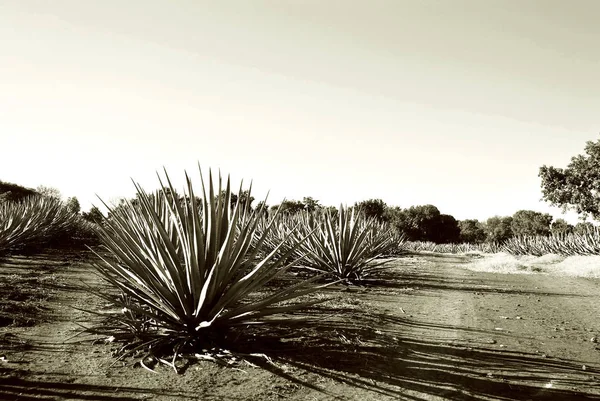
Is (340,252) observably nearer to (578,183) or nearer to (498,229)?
(578,183)

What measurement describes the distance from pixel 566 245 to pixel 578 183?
12.2 m

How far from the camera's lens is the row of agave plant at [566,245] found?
22281mm

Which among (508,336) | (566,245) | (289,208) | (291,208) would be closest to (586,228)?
(566,245)

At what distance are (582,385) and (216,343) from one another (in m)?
3.31

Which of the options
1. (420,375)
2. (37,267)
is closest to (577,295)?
(420,375)

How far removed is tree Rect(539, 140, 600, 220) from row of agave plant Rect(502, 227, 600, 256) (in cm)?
603

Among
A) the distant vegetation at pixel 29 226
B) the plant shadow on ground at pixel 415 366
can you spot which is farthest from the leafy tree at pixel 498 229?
the plant shadow on ground at pixel 415 366

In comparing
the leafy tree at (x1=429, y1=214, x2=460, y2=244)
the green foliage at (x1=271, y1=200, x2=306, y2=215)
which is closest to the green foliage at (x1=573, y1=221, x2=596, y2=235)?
the green foliage at (x1=271, y1=200, x2=306, y2=215)

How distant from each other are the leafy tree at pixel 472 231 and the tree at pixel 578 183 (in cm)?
5796

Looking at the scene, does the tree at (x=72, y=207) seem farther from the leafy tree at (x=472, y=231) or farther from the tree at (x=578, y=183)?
the leafy tree at (x=472, y=231)

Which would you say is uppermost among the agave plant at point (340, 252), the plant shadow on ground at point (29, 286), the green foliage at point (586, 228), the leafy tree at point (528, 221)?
the leafy tree at point (528, 221)

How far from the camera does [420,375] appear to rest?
3930 mm

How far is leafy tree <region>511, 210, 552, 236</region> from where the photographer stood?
81.2 metres

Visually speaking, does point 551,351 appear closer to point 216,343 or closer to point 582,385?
point 582,385
